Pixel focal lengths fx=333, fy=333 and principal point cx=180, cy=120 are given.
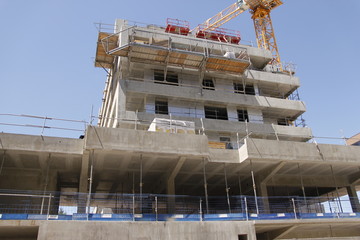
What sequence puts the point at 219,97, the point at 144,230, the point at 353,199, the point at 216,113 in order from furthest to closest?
1. the point at 216,113
2. the point at 219,97
3. the point at 353,199
4. the point at 144,230

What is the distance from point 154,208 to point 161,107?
10.6 meters

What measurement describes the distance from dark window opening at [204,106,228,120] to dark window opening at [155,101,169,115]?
3467mm

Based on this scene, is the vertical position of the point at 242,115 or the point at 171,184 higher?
the point at 242,115

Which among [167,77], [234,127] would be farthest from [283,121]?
[167,77]

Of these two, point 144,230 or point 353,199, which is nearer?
point 144,230

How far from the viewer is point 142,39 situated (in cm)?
2708

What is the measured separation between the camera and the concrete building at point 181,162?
15586mm

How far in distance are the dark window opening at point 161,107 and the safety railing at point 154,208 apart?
8.07 meters

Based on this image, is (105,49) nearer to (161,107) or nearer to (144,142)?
(161,107)

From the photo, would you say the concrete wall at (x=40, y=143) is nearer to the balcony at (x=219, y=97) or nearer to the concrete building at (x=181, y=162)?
the concrete building at (x=181, y=162)

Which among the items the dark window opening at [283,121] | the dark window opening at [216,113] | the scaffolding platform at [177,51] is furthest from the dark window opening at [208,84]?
the dark window opening at [283,121]

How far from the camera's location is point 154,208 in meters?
17.0

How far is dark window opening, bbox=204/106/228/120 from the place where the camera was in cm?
2728

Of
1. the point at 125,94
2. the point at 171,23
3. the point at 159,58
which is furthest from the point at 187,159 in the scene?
the point at 171,23
